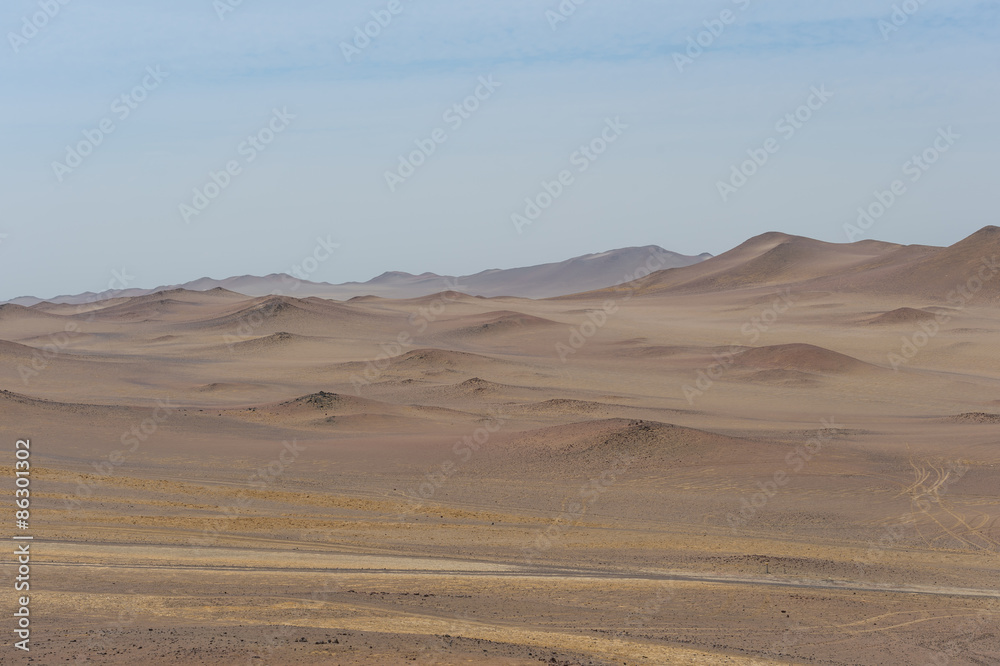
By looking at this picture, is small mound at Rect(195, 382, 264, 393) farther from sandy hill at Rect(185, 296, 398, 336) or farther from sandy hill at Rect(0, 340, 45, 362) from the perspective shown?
sandy hill at Rect(185, 296, 398, 336)

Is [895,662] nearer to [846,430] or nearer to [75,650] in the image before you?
[75,650]

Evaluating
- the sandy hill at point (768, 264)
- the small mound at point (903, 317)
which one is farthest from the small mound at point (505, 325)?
the sandy hill at point (768, 264)

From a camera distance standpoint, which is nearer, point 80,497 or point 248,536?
point 248,536

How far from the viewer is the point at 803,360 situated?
43.8 meters

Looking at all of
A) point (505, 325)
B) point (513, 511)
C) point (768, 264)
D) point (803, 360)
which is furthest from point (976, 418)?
point (768, 264)

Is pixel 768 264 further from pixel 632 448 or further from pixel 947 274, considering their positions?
pixel 632 448

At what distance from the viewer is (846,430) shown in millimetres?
27156

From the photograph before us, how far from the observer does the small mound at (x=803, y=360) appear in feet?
141

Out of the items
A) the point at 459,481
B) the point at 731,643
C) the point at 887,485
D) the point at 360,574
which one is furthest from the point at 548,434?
the point at 731,643

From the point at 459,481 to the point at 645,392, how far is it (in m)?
19.5

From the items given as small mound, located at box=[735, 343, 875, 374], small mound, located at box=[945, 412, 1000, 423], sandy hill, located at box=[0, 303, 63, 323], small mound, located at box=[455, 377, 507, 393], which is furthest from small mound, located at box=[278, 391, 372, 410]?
sandy hill, located at box=[0, 303, 63, 323]

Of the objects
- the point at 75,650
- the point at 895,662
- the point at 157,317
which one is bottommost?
the point at 895,662

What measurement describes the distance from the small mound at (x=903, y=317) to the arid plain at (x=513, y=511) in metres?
13.8

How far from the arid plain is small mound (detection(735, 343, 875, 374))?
0.16m
